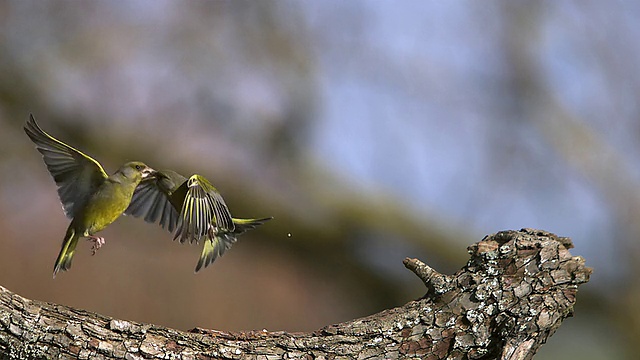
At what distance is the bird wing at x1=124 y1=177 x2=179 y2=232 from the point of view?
216cm

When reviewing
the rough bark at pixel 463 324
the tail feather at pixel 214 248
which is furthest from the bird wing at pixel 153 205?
the rough bark at pixel 463 324

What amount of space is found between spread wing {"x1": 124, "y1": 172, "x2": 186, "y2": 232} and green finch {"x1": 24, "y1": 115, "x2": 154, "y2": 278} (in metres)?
0.05

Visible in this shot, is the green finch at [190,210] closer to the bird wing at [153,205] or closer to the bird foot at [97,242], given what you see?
the bird wing at [153,205]

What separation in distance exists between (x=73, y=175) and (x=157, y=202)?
0.22 metres

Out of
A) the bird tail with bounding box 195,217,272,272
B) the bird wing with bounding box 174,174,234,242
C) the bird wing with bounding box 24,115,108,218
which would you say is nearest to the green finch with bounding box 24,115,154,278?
the bird wing with bounding box 24,115,108,218

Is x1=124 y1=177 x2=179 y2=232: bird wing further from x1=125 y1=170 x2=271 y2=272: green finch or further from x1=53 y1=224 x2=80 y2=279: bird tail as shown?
x1=53 y1=224 x2=80 y2=279: bird tail

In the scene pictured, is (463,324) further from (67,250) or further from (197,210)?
(67,250)

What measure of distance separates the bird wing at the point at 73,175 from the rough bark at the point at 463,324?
0.36 metres

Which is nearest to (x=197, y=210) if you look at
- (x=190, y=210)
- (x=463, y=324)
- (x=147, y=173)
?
(x=190, y=210)

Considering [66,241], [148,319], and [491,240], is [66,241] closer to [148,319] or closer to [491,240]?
[491,240]

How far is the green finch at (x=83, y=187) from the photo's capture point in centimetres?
203

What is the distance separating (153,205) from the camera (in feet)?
7.20

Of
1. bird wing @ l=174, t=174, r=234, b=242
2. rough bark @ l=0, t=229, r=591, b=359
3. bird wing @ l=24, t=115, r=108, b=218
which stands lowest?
rough bark @ l=0, t=229, r=591, b=359

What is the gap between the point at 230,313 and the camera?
17.2 feet
